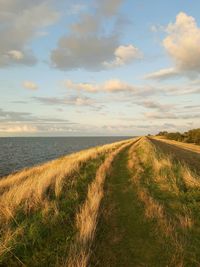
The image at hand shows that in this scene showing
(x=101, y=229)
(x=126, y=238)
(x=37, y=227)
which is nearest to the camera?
(x=37, y=227)

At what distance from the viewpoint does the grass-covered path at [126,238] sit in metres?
5.70

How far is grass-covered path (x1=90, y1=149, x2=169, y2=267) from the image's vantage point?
18.7 feet

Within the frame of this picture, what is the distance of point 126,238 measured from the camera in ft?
22.3

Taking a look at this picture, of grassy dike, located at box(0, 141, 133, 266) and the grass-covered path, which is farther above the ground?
grassy dike, located at box(0, 141, 133, 266)

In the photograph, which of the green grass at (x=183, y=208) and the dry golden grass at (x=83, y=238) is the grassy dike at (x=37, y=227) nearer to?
the dry golden grass at (x=83, y=238)

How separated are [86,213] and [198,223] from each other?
3482 mm

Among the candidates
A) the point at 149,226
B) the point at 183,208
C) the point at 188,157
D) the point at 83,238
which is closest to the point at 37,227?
the point at 83,238

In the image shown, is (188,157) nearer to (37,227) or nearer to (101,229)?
(101,229)

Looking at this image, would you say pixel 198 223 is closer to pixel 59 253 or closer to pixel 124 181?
pixel 59 253

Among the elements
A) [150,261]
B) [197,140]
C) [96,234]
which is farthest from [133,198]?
[197,140]

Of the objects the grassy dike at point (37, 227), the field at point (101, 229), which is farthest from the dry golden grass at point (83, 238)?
the grassy dike at point (37, 227)

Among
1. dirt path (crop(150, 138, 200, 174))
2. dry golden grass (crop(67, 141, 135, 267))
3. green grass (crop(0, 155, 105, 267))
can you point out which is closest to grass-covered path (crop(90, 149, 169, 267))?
dry golden grass (crop(67, 141, 135, 267))

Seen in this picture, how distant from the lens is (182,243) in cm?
635

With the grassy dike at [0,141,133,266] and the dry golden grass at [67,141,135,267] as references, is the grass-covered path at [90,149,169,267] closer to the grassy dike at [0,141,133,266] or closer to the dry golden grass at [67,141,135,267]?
the dry golden grass at [67,141,135,267]
